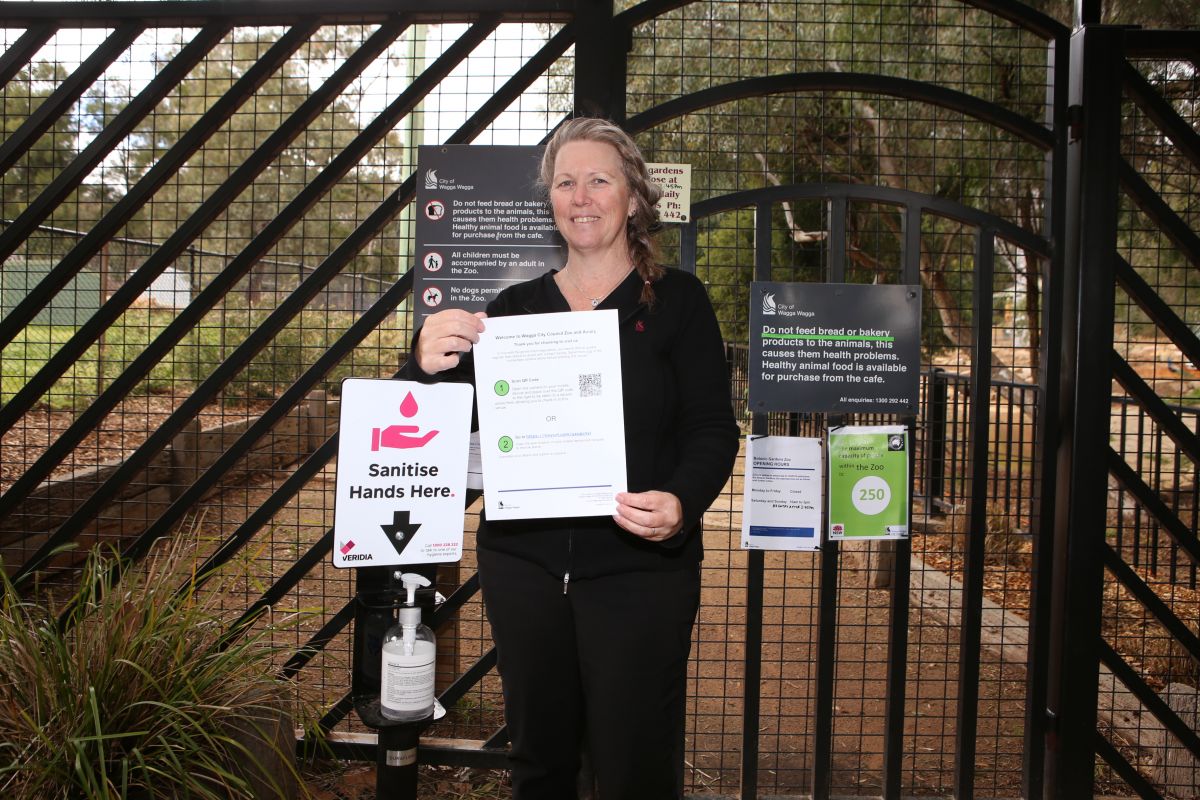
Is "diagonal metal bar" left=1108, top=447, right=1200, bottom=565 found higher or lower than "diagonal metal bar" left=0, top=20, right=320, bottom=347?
lower

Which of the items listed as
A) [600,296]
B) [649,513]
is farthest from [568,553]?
[600,296]

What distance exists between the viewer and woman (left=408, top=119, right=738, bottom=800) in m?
2.14

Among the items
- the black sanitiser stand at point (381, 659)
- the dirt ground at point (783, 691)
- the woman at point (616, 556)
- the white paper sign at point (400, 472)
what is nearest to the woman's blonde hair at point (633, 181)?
the woman at point (616, 556)

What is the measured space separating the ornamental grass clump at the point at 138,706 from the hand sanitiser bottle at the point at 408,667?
20.0 inches

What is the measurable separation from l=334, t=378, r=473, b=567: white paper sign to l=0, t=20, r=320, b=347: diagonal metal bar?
1935 millimetres

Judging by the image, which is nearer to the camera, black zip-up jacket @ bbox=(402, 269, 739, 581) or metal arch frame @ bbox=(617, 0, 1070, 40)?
black zip-up jacket @ bbox=(402, 269, 739, 581)

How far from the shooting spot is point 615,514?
2082mm

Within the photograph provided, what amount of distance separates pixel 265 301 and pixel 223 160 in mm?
6234

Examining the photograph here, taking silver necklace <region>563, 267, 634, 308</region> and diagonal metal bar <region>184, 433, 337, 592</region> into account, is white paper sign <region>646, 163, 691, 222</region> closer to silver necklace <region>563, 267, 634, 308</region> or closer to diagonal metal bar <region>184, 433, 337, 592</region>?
silver necklace <region>563, 267, 634, 308</region>

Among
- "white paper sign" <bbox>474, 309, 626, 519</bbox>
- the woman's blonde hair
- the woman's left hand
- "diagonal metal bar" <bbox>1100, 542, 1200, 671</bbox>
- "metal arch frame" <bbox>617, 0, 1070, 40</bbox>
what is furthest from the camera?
"diagonal metal bar" <bbox>1100, 542, 1200, 671</bbox>

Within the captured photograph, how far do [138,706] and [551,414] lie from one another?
61.1 inches

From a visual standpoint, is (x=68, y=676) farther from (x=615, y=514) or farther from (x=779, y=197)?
(x=779, y=197)

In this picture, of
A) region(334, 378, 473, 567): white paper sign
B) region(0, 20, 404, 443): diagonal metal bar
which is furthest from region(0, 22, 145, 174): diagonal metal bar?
region(334, 378, 473, 567): white paper sign

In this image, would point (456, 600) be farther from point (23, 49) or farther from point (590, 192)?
point (23, 49)
